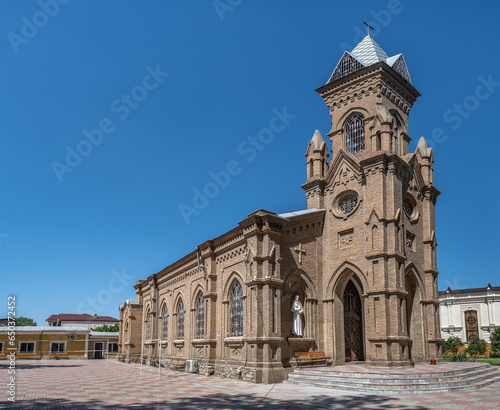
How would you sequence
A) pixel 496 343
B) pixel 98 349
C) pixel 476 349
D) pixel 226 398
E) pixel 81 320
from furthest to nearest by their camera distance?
pixel 81 320 < pixel 98 349 < pixel 496 343 < pixel 476 349 < pixel 226 398

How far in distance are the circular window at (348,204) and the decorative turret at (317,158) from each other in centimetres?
227

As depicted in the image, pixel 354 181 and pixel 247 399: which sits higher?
pixel 354 181

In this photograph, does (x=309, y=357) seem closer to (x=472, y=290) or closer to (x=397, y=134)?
(x=397, y=134)

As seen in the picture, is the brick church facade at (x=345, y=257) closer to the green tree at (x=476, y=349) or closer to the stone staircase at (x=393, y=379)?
the stone staircase at (x=393, y=379)

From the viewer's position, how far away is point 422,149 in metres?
27.3

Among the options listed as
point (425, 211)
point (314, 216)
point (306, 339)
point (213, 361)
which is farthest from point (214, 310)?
point (425, 211)

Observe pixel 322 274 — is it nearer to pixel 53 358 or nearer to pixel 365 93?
pixel 365 93

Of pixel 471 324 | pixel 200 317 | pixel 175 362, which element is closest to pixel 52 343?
pixel 175 362

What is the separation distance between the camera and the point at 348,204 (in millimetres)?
24312

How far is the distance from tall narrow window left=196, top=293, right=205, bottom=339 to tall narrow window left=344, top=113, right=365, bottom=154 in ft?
42.2

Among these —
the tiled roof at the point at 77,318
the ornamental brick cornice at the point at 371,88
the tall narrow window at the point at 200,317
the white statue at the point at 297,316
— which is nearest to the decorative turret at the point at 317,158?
the ornamental brick cornice at the point at 371,88

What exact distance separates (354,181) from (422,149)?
5939 mm

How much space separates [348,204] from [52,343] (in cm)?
4167

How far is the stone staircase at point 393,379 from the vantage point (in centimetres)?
1727
